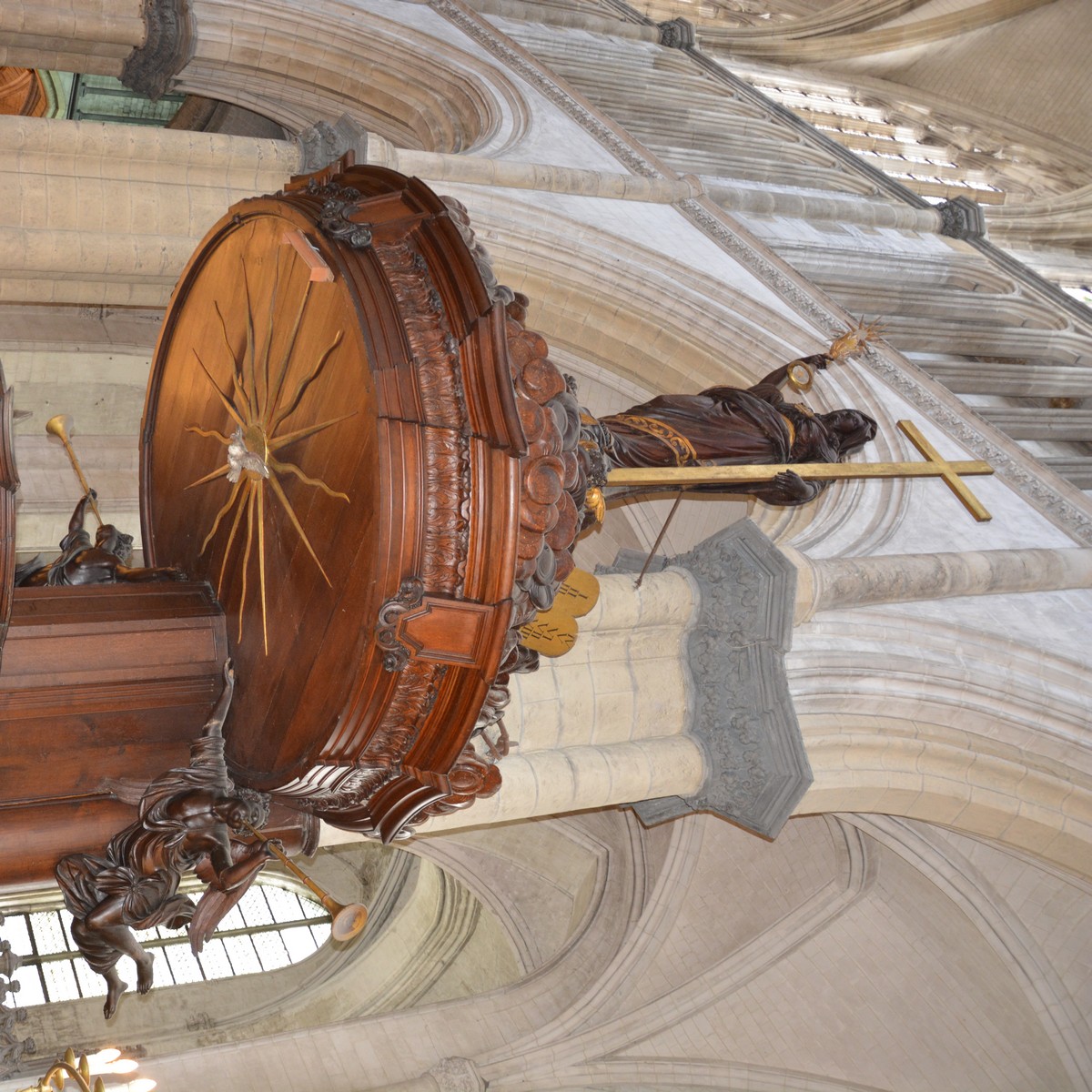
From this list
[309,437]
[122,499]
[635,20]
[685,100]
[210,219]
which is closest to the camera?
[309,437]

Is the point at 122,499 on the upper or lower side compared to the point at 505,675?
lower

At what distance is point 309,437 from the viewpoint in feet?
9.41

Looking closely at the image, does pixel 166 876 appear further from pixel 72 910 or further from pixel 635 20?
pixel 635 20

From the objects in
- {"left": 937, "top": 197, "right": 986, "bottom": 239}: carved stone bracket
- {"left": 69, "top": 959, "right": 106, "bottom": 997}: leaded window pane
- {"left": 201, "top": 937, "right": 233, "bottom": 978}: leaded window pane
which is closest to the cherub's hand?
{"left": 201, "top": 937, "right": 233, "bottom": 978}: leaded window pane

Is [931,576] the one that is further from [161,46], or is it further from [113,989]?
[161,46]

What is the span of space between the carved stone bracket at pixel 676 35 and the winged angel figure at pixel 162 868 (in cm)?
1220

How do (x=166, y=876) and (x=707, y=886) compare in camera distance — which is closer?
(x=166, y=876)

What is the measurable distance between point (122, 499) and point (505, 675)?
4.61 metres

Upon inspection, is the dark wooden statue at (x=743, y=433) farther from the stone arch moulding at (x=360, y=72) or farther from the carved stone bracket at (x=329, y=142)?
the stone arch moulding at (x=360, y=72)

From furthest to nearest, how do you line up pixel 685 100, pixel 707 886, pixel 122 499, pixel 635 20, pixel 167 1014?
pixel 635 20
pixel 685 100
pixel 167 1014
pixel 707 886
pixel 122 499

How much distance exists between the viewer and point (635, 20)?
44.8 ft

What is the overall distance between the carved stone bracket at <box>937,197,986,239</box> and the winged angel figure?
10.1m

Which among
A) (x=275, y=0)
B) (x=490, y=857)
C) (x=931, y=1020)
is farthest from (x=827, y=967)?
(x=275, y=0)

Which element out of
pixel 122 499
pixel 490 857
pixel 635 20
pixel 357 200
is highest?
pixel 635 20
